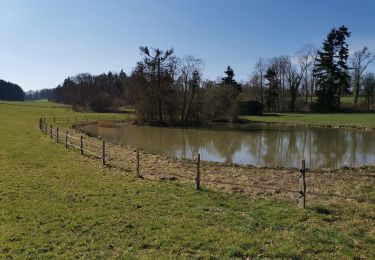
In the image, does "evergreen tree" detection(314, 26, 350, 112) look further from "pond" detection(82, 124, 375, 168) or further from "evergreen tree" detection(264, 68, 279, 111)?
"pond" detection(82, 124, 375, 168)

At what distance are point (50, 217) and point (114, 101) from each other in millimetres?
92603

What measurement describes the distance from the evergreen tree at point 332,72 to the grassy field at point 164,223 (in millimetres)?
67592

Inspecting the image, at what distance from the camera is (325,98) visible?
74.4 metres

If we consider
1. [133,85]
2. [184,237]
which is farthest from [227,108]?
[184,237]

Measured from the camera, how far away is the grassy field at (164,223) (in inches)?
283

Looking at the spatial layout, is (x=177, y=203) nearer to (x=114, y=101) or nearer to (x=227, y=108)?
(x=227, y=108)

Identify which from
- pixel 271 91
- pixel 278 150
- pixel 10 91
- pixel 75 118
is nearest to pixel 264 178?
pixel 278 150

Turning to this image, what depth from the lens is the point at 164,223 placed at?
8.80 metres

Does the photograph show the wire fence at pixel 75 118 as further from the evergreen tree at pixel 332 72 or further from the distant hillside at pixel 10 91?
the distant hillside at pixel 10 91

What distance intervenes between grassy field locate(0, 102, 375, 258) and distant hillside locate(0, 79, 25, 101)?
169687 mm

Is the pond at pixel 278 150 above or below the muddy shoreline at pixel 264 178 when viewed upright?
below

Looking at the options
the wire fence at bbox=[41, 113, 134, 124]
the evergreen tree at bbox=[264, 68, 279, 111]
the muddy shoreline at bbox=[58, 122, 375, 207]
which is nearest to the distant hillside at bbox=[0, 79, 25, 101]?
the wire fence at bbox=[41, 113, 134, 124]

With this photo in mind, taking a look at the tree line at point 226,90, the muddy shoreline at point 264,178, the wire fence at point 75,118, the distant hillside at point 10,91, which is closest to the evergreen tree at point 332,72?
the tree line at point 226,90

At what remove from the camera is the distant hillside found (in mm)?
165275
